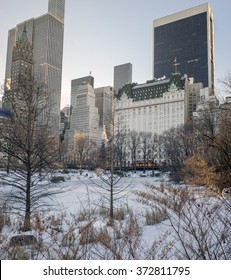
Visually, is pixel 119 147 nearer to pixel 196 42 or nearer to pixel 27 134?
pixel 27 134

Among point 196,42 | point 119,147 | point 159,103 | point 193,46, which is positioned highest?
point 196,42

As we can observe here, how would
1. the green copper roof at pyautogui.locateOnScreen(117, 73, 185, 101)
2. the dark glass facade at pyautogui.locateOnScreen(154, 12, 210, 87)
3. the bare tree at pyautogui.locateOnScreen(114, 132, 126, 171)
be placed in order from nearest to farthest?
the bare tree at pyautogui.locateOnScreen(114, 132, 126, 171) < the green copper roof at pyautogui.locateOnScreen(117, 73, 185, 101) < the dark glass facade at pyautogui.locateOnScreen(154, 12, 210, 87)

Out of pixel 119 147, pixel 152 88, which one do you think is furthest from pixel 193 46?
pixel 119 147

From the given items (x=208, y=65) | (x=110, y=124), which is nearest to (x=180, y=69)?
(x=208, y=65)

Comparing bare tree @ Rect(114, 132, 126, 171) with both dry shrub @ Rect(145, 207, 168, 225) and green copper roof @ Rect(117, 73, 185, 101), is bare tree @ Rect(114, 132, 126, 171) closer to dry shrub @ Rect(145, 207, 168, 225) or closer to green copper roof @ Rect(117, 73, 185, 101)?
dry shrub @ Rect(145, 207, 168, 225)

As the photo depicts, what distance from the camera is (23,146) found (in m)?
8.26

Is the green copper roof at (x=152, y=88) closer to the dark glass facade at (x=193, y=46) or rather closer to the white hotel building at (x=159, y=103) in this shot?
the white hotel building at (x=159, y=103)

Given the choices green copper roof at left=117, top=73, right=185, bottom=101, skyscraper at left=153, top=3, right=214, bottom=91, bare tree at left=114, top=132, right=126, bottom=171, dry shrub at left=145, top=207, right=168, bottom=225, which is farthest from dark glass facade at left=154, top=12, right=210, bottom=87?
dry shrub at left=145, top=207, right=168, bottom=225

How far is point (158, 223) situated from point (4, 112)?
618 cm

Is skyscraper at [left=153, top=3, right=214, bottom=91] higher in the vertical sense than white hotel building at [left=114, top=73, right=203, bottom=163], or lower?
higher

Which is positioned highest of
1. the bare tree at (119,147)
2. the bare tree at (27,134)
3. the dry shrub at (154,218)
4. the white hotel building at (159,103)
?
the white hotel building at (159,103)

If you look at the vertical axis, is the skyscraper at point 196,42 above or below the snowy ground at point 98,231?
above

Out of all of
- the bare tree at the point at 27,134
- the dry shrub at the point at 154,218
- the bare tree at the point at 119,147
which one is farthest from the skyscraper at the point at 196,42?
the bare tree at the point at 27,134

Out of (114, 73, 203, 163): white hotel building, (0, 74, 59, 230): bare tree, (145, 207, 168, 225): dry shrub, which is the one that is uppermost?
(114, 73, 203, 163): white hotel building
